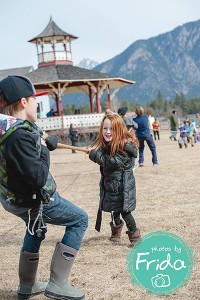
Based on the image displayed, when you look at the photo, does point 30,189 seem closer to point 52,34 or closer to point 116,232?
point 116,232

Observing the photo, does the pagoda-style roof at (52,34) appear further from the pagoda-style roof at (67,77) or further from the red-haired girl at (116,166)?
the red-haired girl at (116,166)

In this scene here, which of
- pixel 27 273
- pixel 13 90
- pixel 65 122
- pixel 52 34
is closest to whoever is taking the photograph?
pixel 13 90

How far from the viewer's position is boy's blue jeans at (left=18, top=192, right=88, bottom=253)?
370cm

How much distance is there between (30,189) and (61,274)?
779 millimetres

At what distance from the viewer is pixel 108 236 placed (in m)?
5.96

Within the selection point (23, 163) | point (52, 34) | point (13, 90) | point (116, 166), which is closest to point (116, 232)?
point (116, 166)

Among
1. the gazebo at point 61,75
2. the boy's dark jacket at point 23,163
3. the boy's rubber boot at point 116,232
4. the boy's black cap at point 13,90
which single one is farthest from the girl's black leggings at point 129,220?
the gazebo at point 61,75

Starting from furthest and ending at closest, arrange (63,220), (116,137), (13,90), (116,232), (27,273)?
1. (116,232)
2. (116,137)
3. (27,273)
4. (63,220)
5. (13,90)

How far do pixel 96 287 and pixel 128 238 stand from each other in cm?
166

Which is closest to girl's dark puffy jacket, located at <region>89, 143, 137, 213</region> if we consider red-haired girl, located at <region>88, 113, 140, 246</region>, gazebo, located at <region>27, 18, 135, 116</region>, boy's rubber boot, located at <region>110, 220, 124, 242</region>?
red-haired girl, located at <region>88, 113, 140, 246</region>

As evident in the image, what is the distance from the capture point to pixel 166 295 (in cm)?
384

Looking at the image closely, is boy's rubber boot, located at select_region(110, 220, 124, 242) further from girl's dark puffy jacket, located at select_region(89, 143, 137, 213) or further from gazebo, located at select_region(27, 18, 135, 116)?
gazebo, located at select_region(27, 18, 135, 116)

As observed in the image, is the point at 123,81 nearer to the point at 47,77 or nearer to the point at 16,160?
the point at 47,77

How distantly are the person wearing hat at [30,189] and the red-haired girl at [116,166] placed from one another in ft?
4.64
